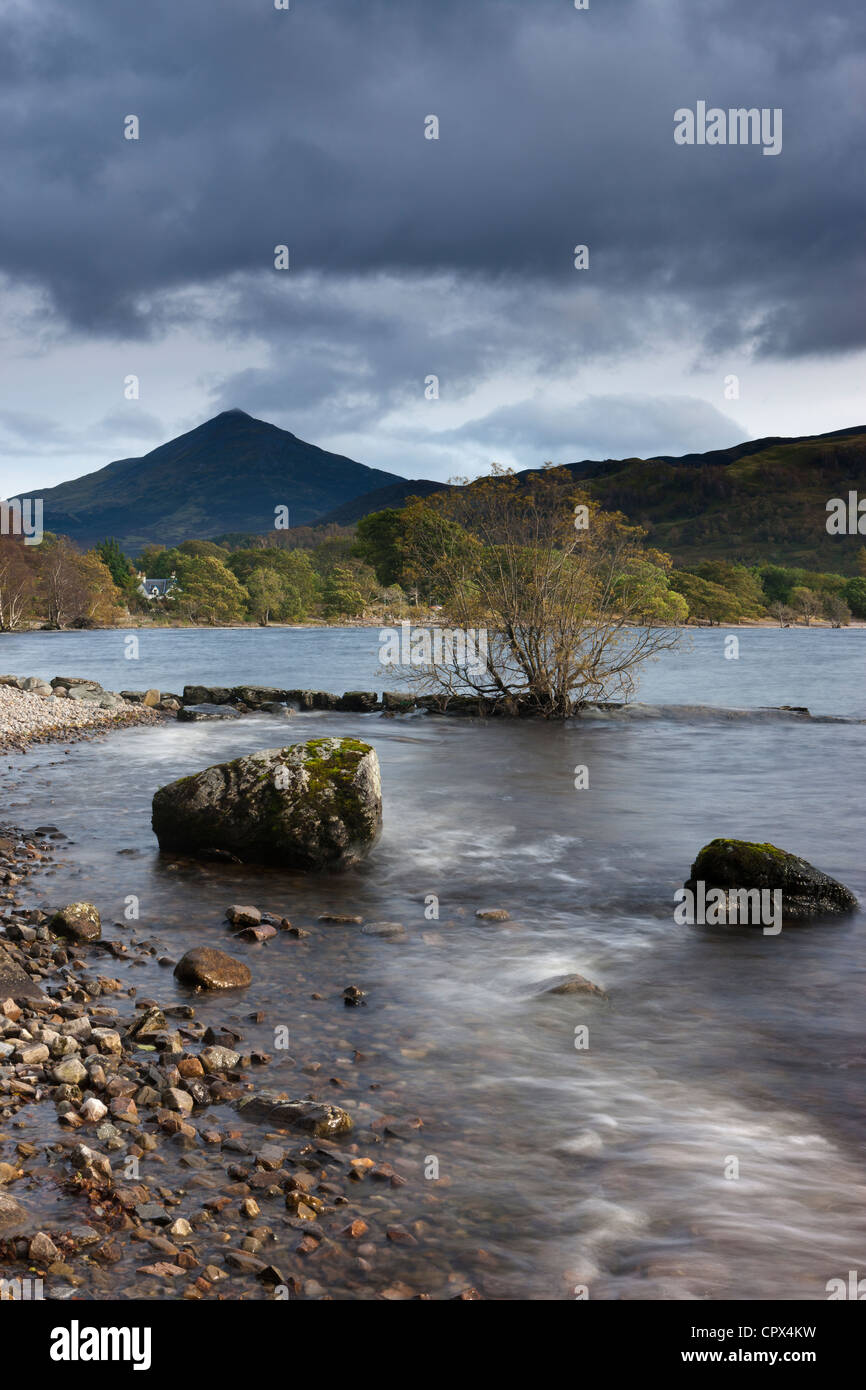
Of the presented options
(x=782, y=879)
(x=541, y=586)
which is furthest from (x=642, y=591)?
(x=782, y=879)

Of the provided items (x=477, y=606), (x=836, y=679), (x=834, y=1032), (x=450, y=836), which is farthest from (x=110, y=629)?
(x=834, y=1032)

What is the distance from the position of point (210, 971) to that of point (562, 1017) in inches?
119

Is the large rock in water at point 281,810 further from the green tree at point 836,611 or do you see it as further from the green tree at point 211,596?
the green tree at point 836,611

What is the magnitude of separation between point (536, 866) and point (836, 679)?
1981 inches

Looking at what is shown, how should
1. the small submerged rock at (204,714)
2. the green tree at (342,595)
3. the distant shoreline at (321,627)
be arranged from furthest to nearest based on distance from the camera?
the green tree at (342,595) → the distant shoreline at (321,627) → the small submerged rock at (204,714)

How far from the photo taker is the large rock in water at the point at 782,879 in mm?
11414

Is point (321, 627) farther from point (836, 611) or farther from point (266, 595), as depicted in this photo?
point (836, 611)

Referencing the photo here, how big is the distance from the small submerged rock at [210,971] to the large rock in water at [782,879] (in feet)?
19.7

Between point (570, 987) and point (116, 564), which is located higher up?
point (116, 564)

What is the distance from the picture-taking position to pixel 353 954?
9.45 metres

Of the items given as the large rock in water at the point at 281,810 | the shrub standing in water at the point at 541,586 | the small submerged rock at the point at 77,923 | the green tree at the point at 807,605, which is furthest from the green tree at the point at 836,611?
the small submerged rock at the point at 77,923

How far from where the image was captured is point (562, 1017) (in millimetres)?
8078

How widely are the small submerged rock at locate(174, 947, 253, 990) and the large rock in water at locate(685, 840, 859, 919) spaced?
237 inches
